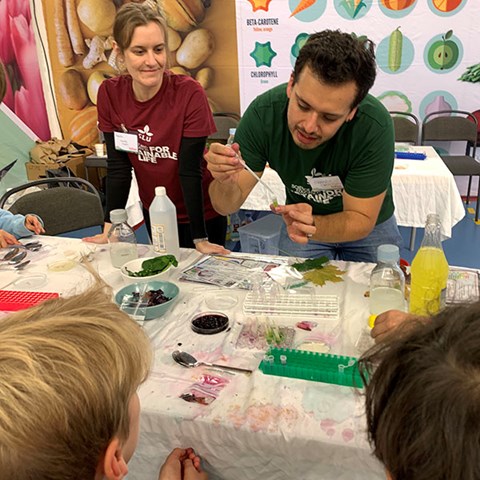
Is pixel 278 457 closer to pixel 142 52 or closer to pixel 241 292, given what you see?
pixel 241 292

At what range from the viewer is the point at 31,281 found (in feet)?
5.12

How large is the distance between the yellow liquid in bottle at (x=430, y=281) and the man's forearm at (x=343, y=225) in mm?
416

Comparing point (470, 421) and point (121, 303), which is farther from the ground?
point (470, 421)

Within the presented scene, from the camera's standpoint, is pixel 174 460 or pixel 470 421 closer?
pixel 470 421

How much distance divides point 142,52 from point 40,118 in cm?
366

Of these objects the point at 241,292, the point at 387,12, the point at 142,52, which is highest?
the point at 387,12

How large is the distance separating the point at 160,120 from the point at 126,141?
17 cm

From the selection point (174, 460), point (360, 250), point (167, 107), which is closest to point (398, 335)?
point (174, 460)

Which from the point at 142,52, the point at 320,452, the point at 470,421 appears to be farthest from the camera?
the point at 142,52

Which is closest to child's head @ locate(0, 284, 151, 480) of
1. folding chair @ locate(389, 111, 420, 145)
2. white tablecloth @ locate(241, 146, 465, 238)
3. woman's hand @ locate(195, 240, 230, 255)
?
woman's hand @ locate(195, 240, 230, 255)

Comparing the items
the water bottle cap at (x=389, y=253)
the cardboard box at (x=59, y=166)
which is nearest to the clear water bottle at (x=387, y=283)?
the water bottle cap at (x=389, y=253)

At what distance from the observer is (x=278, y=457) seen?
933 mm

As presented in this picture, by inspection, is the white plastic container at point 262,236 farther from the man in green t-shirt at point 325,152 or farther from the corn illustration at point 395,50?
the corn illustration at point 395,50

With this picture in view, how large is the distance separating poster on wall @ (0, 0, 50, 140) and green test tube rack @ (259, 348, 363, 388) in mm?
4283
